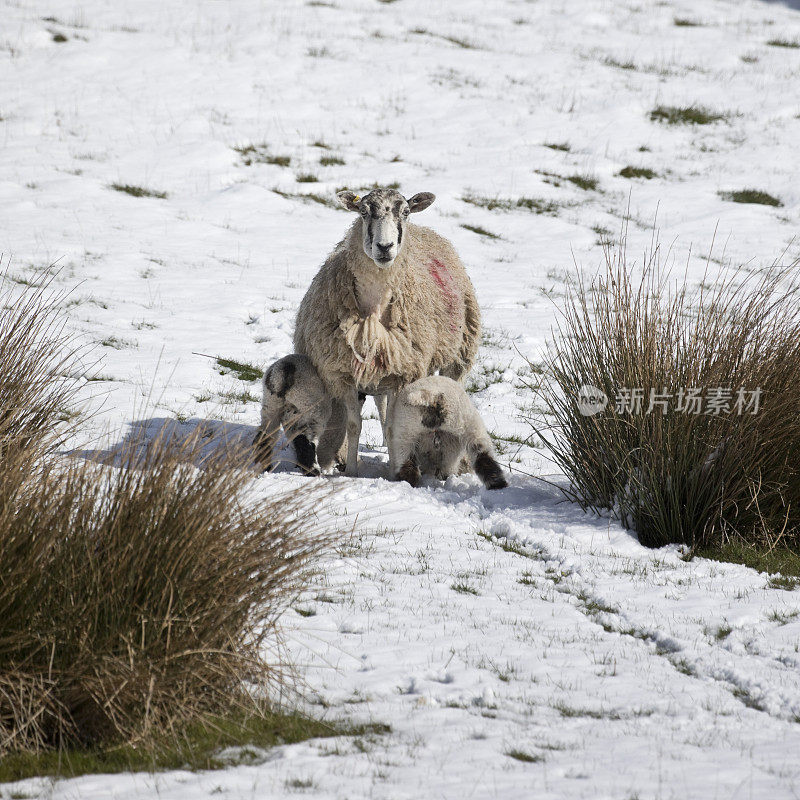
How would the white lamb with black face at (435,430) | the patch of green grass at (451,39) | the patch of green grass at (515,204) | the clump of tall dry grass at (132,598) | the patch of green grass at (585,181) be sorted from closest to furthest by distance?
the clump of tall dry grass at (132,598) < the white lamb with black face at (435,430) < the patch of green grass at (515,204) < the patch of green grass at (585,181) < the patch of green grass at (451,39)

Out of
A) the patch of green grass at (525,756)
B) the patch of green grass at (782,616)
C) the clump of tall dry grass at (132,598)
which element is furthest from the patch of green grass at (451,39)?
the patch of green grass at (525,756)

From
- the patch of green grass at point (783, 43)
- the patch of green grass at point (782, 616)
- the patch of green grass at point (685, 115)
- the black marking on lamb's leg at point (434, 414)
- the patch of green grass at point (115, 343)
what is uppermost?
the patch of green grass at point (783, 43)

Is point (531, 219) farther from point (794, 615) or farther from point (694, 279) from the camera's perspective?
point (794, 615)

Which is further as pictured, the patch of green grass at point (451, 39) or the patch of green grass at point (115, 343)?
the patch of green grass at point (451, 39)

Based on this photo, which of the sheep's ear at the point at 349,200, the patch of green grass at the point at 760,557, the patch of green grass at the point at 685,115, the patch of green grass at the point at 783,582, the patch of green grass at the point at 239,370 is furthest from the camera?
the patch of green grass at the point at 685,115

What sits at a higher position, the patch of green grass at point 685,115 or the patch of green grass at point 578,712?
the patch of green grass at point 685,115

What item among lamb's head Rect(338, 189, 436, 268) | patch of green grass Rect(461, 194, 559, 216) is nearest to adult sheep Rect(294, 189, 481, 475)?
lamb's head Rect(338, 189, 436, 268)

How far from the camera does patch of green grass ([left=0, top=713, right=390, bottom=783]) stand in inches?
124

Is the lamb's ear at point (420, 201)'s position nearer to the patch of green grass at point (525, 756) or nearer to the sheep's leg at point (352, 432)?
the sheep's leg at point (352, 432)

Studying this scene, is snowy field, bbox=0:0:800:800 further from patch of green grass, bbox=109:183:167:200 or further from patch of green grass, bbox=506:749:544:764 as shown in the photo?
patch of green grass, bbox=109:183:167:200

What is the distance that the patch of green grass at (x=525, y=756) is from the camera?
3.30m

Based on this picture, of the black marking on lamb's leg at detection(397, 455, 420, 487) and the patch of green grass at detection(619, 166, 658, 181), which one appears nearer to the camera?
the black marking on lamb's leg at detection(397, 455, 420, 487)

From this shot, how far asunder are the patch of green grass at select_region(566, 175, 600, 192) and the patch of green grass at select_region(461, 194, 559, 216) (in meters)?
0.95

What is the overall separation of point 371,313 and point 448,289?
3.44ft
